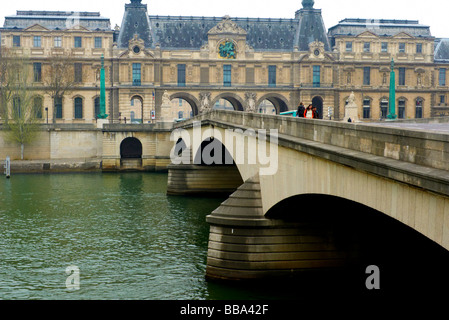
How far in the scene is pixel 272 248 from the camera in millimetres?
24719

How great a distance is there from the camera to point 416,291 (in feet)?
79.8

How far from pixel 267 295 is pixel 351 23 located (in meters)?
86.0

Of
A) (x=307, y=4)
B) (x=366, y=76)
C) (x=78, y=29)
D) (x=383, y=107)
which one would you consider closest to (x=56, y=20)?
(x=78, y=29)

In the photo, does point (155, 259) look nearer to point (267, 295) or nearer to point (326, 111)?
point (267, 295)

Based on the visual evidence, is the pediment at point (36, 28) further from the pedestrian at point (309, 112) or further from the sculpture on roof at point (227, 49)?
the pedestrian at point (309, 112)

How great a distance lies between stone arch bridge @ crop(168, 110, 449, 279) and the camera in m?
13.0

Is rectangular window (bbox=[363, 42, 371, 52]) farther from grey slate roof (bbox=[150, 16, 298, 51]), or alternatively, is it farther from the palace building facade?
grey slate roof (bbox=[150, 16, 298, 51])

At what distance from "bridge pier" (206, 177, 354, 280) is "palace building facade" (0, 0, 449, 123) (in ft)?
234

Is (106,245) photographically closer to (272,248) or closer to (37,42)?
(272,248)

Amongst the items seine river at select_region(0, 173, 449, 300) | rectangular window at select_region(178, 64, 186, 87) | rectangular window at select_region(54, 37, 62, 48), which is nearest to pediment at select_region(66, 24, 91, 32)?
rectangular window at select_region(54, 37, 62, 48)

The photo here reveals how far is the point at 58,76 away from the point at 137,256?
65167 millimetres

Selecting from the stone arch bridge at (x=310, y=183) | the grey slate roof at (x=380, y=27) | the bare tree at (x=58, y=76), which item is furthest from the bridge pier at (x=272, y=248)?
the grey slate roof at (x=380, y=27)

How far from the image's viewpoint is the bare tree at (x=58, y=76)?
91.6m

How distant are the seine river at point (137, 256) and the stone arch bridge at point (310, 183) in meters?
1.05
